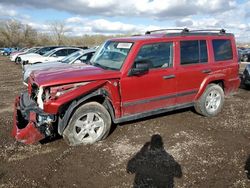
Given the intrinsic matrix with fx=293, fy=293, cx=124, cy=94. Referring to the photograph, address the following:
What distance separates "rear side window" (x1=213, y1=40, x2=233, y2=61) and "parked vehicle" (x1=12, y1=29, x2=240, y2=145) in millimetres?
24

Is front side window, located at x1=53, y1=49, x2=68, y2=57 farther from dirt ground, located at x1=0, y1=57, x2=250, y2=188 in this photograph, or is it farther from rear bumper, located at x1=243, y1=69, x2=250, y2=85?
dirt ground, located at x1=0, y1=57, x2=250, y2=188

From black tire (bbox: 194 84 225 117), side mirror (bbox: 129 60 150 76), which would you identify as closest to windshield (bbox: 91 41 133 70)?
side mirror (bbox: 129 60 150 76)

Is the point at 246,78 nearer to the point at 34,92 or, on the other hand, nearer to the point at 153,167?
the point at 153,167

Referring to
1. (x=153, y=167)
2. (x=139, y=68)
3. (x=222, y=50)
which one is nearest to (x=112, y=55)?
(x=139, y=68)

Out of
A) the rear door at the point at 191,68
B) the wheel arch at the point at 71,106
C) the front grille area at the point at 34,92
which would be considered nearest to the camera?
the wheel arch at the point at 71,106

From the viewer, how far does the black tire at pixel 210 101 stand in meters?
6.89

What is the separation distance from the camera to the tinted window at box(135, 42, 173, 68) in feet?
18.8

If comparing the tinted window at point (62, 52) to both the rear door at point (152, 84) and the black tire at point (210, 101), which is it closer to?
the black tire at point (210, 101)

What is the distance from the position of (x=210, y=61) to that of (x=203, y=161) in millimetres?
2919

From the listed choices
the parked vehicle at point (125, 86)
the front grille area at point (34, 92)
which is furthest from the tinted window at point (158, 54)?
the front grille area at point (34, 92)

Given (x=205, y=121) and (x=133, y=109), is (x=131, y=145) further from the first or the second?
(x=205, y=121)

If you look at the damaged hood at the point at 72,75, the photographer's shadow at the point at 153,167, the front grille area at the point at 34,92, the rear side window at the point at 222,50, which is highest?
the rear side window at the point at 222,50

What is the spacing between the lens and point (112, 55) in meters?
5.98

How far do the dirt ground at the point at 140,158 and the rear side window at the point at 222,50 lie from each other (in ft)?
5.26
